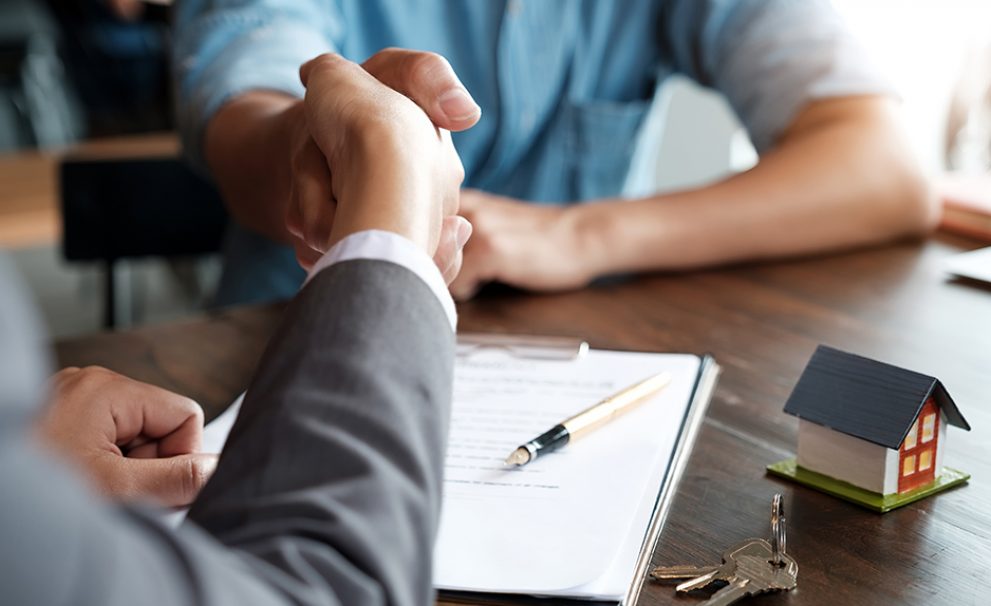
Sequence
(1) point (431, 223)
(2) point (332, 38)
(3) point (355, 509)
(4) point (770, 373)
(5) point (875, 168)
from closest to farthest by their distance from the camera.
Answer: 1. (3) point (355, 509)
2. (1) point (431, 223)
3. (4) point (770, 373)
4. (5) point (875, 168)
5. (2) point (332, 38)

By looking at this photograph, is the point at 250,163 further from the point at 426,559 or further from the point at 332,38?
the point at 426,559

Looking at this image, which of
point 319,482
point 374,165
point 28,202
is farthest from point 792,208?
point 28,202

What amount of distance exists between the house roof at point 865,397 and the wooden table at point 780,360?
44 mm

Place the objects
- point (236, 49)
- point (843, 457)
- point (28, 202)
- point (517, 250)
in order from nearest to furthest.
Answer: point (843, 457) < point (517, 250) < point (236, 49) < point (28, 202)

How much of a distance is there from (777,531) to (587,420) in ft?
0.54

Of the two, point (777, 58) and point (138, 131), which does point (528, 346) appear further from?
point (138, 131)

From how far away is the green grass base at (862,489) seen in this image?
0.57 m

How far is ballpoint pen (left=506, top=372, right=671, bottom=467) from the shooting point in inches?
24.4

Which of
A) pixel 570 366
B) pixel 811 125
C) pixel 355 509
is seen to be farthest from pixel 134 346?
pixel 811 125

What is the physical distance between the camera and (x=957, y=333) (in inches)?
33.5

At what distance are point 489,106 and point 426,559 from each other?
1.00m

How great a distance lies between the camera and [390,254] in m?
0.41

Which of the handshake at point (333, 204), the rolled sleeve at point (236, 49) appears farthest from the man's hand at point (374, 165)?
the rolled sleeve at point (236, 49)

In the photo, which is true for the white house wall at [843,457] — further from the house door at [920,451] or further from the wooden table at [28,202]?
the wooden table at [28,202]
